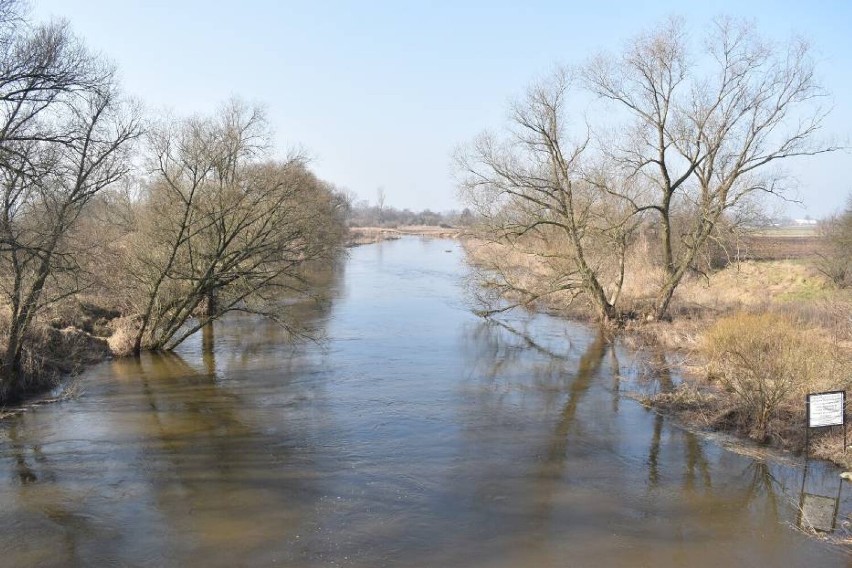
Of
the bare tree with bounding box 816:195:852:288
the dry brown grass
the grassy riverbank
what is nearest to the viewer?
the grassy riverbank

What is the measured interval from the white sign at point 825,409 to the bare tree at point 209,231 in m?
15.1

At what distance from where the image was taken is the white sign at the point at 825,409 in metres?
10.1

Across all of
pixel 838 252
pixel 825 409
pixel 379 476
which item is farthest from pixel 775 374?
pixel 838 252

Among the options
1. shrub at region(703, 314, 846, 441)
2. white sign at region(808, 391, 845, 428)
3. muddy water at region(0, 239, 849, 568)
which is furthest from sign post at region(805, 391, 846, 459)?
shrub at region(703, 314, 846, 441)

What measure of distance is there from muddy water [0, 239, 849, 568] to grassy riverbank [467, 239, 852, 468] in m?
0.88

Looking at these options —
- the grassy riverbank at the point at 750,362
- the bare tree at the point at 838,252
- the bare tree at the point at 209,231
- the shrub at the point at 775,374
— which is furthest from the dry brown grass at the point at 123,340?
the bare tree at the point at 838,252

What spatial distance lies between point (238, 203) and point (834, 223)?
3041 cm

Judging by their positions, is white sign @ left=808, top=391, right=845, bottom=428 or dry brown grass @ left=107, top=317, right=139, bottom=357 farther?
dry brown grass @ left=107, top=317, right=139, bottom=357

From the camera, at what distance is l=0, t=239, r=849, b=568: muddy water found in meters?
8.08

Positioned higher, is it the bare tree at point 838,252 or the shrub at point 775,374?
the bare tree at point 838,252

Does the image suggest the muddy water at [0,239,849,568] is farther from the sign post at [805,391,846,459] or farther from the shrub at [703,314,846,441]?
the shrub at [703,314,846,441]

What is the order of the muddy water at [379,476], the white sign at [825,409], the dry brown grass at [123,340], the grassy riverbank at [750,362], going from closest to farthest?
the muddy water at [379,476], the white sign at [825,409], the grassy riverbank at [750,362], the dry brown grass at [123,340]

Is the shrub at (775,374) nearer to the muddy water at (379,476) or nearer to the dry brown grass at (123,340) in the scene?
the muddy water at (379,476)

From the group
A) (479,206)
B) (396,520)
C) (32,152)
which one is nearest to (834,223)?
(479,206)
